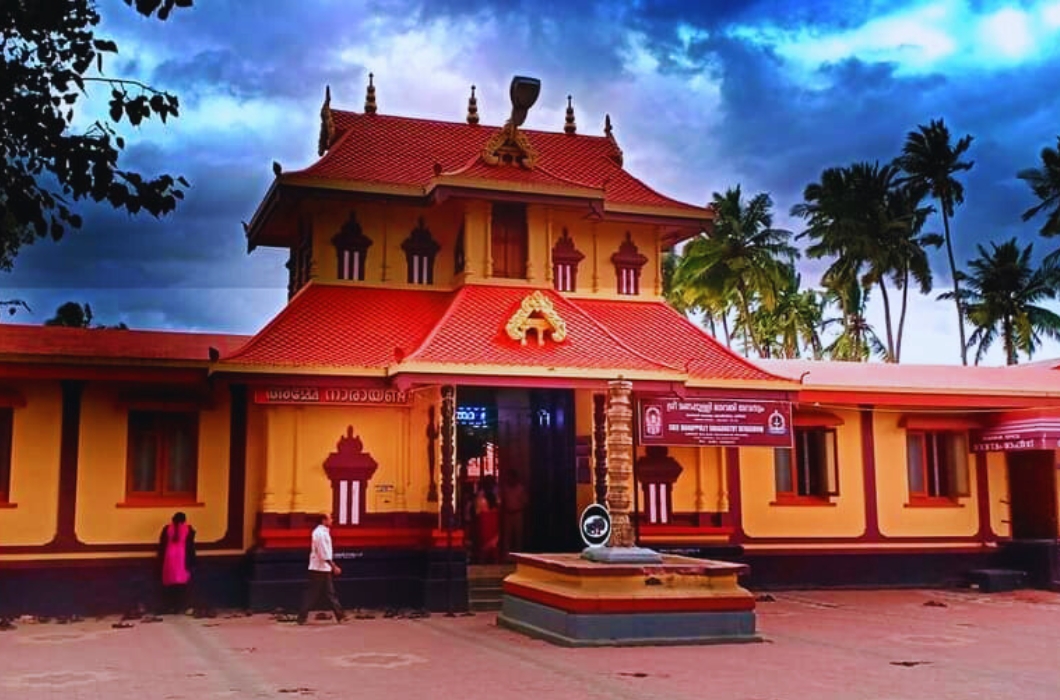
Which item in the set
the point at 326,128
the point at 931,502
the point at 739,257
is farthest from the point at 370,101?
the point at 739,257

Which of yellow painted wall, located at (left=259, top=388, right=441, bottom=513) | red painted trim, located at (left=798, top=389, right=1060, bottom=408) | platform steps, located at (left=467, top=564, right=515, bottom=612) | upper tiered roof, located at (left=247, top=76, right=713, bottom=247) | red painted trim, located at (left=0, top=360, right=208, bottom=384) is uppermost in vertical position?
upper tiered roof, located at (left=247, top=76, right=713, bottom=247)

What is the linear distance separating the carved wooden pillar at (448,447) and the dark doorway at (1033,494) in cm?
1041

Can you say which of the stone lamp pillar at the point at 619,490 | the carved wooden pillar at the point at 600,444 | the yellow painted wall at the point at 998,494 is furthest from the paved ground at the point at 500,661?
the yellow painted wall at the point at 998,494

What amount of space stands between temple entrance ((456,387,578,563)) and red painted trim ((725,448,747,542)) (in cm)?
274

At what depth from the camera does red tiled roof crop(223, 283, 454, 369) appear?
1561 centimetres

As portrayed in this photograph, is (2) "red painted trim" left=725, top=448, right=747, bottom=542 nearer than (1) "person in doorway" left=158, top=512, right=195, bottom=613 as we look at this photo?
No

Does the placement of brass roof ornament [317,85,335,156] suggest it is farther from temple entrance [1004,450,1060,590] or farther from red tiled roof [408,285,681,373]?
temple entrance [1004,450,1060,590]

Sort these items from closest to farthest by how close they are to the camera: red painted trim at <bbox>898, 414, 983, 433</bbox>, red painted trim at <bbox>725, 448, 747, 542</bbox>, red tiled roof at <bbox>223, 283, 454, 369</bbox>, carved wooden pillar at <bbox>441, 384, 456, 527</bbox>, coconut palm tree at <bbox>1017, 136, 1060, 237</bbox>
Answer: red tiled roof at <bbox>223, 283, 454, 369</bbox> < carved wooden pillar at <bbox>441, 384, 456, 527</bbox> < red painted trim at <bbox>725, 448, 747, 542</bbox> < red painted trim at <bbox>898, 414, 983, 433</bbox> < coconut palm tree at <bbox>1017, 136, 1060, 237</bbox>

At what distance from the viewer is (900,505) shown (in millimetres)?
19359

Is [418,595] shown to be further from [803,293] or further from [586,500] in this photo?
[803,293]

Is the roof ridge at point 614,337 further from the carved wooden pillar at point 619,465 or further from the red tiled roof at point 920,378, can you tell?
the red tiled roof at point 920,378

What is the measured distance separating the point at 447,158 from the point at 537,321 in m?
4.50

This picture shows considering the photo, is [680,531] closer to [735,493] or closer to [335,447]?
[735,493]

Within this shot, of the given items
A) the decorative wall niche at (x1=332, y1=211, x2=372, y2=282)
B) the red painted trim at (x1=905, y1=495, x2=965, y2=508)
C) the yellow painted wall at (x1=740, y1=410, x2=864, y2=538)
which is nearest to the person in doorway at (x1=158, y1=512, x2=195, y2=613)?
the decorative wall niche at (x1=332, y1=211, x2=372, y2=282)
